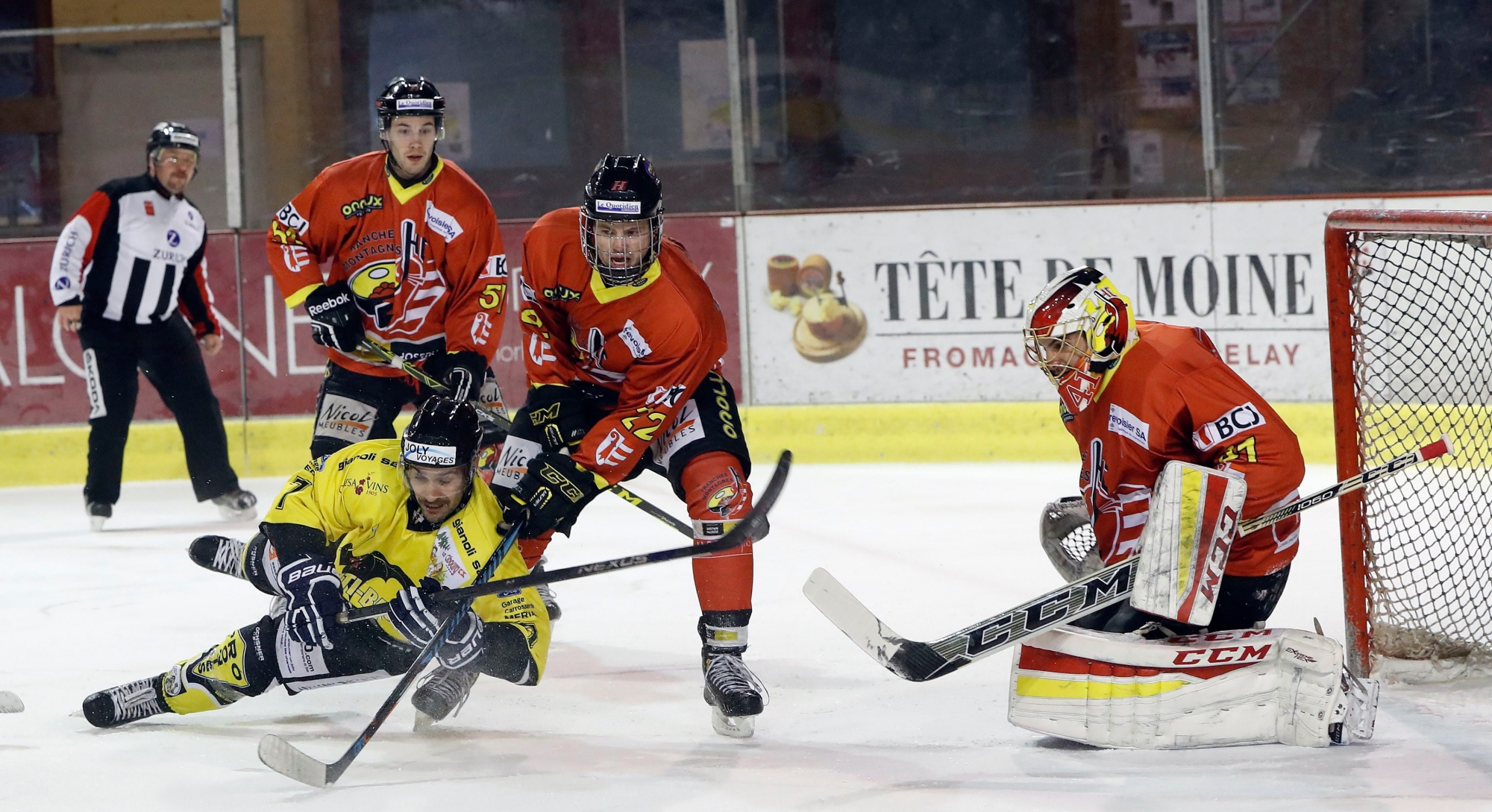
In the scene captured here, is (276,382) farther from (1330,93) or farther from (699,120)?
(1330,93)

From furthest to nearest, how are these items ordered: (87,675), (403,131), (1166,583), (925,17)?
1. (925,17)
2. (403,131)
3. (87,675)
4. (1166,583)

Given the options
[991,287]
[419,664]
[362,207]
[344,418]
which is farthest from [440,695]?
[991,287]

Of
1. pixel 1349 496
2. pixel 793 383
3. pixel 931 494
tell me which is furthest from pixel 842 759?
Answer: pixel 793 383

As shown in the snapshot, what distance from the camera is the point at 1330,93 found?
5883 mm

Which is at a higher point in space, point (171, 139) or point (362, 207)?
point (171, 139)

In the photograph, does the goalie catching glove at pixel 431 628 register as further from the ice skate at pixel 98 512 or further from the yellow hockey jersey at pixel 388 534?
the ice skate at pixel 98 512

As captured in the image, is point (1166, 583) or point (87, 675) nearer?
point (1166, 583)

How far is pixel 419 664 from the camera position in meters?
2.59

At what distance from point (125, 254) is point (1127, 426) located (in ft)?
12.0

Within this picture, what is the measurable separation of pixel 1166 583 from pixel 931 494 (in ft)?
9.10

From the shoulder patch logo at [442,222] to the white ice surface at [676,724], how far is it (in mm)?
952

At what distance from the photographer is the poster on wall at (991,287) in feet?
18.5

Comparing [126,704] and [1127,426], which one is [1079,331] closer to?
[1127,426]

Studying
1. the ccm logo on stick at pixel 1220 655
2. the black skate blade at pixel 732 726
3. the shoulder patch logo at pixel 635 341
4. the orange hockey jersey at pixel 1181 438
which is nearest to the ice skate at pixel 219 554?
the shoulder patch logo at pixel 635 341
